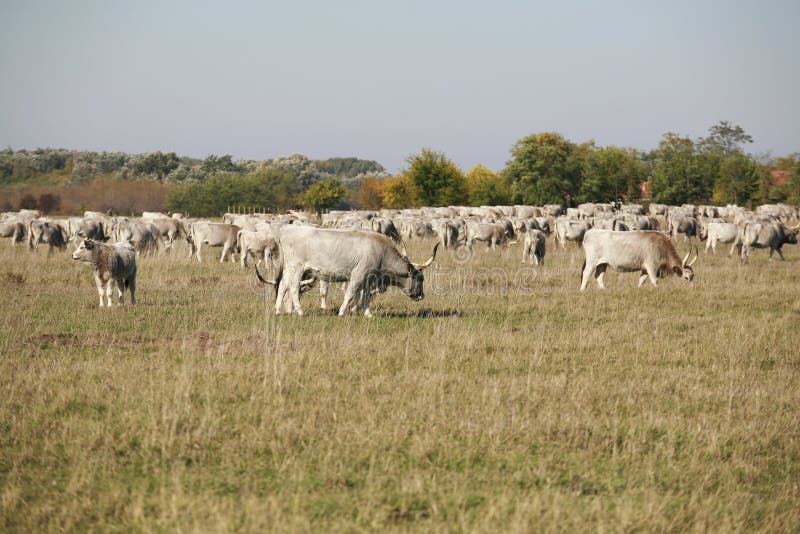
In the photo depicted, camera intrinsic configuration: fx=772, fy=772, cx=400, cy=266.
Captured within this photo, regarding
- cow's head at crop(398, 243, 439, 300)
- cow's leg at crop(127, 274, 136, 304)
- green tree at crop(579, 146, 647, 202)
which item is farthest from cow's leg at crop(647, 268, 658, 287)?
green tree at crop(579, 146, 647, 202)

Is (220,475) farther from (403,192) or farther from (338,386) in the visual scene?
(403,192)

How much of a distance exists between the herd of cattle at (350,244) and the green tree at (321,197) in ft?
138

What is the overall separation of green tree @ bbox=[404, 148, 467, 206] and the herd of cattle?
35884 millimetres

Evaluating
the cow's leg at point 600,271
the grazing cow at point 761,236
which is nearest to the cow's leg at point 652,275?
the cow's leg at point 600,271

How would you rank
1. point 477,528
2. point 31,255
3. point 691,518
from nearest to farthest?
point 477,528
point 691,518
point 31,255

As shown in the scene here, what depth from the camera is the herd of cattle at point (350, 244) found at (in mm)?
14836

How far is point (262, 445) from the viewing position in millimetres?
6930

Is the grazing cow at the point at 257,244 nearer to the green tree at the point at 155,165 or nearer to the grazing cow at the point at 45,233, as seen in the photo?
the grazing cow at the point at 45,233

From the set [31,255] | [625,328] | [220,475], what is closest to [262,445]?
[220,475]

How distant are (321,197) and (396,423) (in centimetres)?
8625

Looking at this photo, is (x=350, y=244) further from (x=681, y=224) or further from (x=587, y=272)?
(x=681, y=224)

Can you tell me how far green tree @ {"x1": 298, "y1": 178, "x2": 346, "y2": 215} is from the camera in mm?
92625

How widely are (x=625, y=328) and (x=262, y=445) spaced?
8.27 meters

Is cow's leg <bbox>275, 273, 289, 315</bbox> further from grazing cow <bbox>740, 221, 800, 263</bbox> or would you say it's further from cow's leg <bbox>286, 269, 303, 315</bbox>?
grazing cow <bbox>740, 221, 800, 263</bbox>
